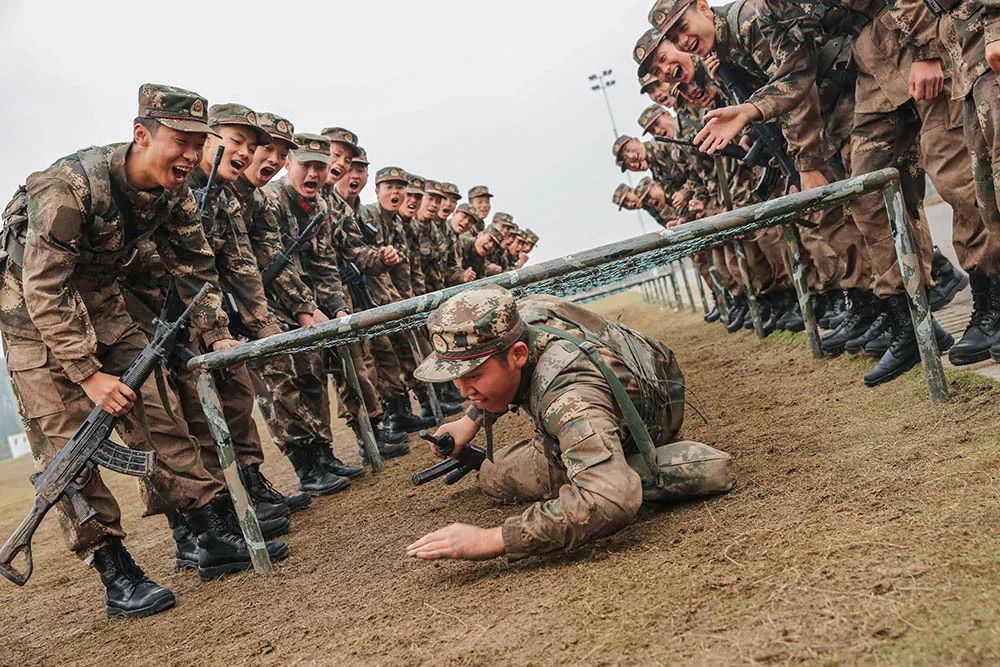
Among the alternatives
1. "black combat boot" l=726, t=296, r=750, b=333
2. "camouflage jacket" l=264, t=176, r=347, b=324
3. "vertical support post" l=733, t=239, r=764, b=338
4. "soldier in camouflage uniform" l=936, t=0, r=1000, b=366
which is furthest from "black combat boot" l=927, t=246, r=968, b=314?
"camouflage jacket" l=264, t=176, r=347, b=324

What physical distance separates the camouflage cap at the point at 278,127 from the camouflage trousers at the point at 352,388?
136 cm

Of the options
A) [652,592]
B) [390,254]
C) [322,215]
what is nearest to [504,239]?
[390,254]

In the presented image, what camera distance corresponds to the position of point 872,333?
404cm

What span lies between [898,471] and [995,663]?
1129 millimetres

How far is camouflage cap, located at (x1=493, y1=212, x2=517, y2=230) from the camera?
1467 centimetres

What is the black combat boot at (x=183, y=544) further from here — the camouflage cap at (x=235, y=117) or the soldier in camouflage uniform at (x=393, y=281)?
the soldier in camouflage uniform at (x=393, y=281)

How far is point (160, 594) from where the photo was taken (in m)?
3.11

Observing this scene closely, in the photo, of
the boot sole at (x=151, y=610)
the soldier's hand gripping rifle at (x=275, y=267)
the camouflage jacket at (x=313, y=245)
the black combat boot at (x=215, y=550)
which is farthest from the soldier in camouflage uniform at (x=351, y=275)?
the boot sole at (x=151, y=610)

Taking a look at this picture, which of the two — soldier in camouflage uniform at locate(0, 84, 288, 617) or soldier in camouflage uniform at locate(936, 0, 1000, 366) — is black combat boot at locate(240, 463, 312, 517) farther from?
soldier in camouflage uniform at locate(936, 0, 1000, 366)

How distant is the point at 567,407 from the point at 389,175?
5.76m

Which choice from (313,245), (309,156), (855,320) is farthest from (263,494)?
(855,320)

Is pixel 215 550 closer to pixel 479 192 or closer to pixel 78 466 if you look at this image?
pixel 78 466

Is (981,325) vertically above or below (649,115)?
below

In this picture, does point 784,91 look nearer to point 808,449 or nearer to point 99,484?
point 808,449
